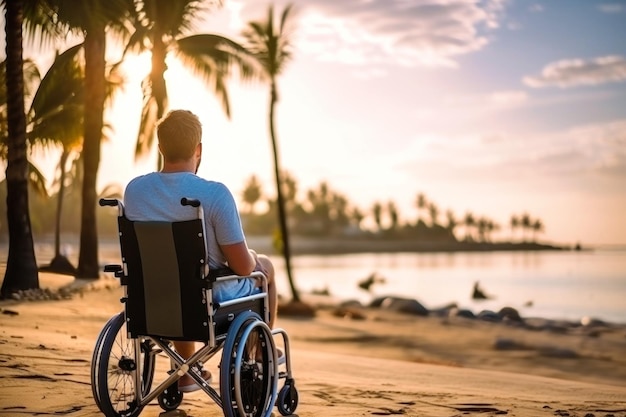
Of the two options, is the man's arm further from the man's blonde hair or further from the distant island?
the distant island

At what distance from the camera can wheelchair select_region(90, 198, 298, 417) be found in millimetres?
3467

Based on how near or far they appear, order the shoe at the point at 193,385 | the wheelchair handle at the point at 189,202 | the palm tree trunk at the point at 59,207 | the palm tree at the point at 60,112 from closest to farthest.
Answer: the wheelchair handle at the point at 189,202, the shoe at the point at 193,385, the palm tree at the point at 60,112, the palm tree trunk at the point at 59,207

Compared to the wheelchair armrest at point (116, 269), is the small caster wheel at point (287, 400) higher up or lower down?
lower down

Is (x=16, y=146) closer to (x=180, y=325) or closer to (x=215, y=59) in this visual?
(x=180, y=325)

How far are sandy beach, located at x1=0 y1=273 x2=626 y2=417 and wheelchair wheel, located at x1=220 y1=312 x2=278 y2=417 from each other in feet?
1.88

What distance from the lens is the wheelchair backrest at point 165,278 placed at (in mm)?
3451

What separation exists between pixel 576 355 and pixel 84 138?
8.41 m

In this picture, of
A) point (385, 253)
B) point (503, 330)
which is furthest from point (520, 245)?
point (503, 330)

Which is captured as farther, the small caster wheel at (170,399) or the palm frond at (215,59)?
the palm frond at (215,59)

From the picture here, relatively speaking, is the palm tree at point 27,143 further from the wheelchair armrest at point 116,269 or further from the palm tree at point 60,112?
the wheelchair armrest at point 116,269

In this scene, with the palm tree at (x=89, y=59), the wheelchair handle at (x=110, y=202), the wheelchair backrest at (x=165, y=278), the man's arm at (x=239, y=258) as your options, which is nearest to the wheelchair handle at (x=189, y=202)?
the wheelchair backrest at (x=165, y=278)

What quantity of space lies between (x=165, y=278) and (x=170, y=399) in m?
1.02

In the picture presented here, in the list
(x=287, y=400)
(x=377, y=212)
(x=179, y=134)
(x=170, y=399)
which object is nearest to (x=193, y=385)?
(x=170, y=399)

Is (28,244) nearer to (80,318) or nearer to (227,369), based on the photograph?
(80,318)
